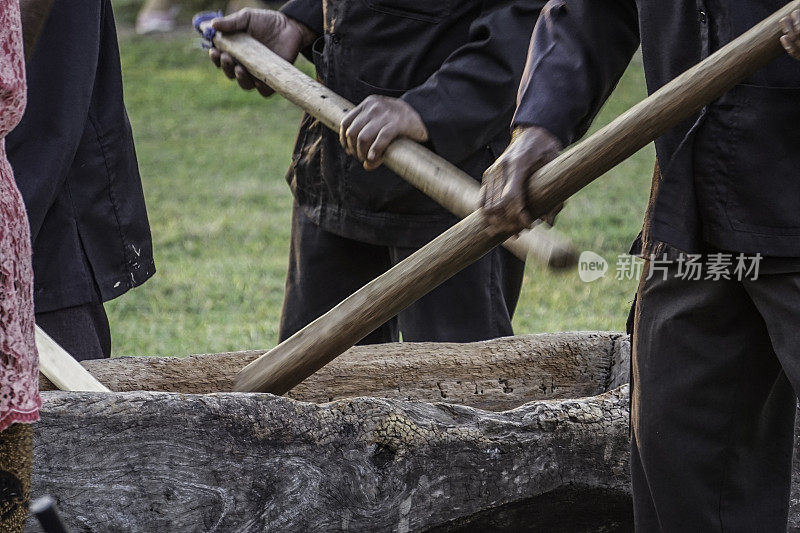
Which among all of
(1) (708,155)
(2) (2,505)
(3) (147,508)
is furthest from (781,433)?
(2) (2,505)

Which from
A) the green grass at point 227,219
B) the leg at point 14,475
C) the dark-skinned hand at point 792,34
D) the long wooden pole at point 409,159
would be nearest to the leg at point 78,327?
the long wooden pole at point 409,159

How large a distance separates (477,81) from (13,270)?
1.53 metres

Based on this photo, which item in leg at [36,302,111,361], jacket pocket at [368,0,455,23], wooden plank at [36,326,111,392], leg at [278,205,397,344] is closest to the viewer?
wooden plank at [36,326,111,392]

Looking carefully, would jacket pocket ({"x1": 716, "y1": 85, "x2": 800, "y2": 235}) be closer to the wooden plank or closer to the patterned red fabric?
the patterned red fabric

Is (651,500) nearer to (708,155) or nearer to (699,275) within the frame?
(699,275)

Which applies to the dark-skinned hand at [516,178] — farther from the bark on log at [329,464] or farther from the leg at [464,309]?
the leg at [464,309]

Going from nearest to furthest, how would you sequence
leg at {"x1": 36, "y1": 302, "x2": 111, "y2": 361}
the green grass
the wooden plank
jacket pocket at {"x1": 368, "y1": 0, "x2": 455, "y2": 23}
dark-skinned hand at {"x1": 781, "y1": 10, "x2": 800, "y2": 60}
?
1. dark-skinned hand at {"x1": 781, "y1": 10, "x2": 800, "y2": 60}
2. the wooden plank
3. leg at {"x1": 36, "y1": 302, "x2": 111, "y2": 361}
4. jacket pocket at {"x1": 368, "y1": 0, "x2": 455, "y2": 23}
5. the green grass

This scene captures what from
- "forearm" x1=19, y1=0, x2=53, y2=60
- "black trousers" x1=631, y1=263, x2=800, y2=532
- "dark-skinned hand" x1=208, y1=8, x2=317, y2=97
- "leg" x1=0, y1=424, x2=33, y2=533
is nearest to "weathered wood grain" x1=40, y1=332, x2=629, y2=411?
"dark-skinned hand" x1=208, y1=8, x2=317, y2=97

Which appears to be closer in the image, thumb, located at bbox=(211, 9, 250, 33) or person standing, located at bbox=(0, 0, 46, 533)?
person standing, located at bbox=(0, 0, 46, 533)

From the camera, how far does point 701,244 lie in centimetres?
205

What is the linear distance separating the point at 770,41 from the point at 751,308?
1.61 ft

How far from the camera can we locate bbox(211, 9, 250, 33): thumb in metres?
3.31

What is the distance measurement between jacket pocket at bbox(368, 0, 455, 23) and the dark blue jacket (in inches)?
27.7

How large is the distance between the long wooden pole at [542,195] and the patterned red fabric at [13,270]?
31.6 inches
